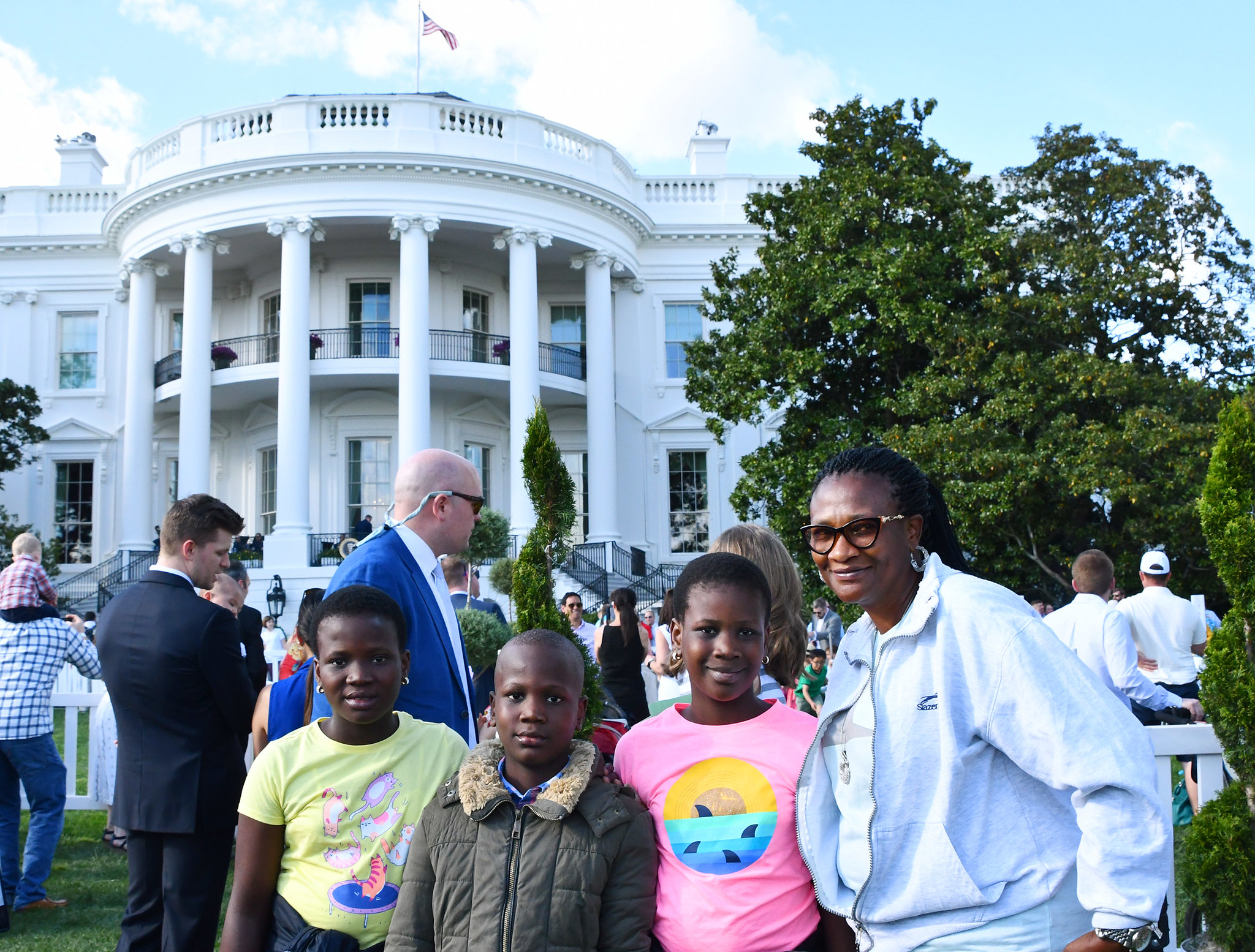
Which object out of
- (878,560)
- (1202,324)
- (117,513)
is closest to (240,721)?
(878,560)

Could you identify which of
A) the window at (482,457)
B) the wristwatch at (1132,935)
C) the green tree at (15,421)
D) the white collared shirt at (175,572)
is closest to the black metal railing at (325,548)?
the window at (482,457)

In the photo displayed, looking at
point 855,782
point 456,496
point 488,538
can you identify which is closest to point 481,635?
point 456,496

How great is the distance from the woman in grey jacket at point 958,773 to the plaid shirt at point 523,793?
65 cm

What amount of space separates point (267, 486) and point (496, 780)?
24.3 metres

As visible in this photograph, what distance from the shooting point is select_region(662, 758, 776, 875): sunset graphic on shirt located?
256cm

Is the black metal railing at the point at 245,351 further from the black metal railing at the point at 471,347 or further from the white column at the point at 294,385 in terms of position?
the black metal railing at the point at 471,347

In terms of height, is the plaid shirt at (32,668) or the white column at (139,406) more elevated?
the white column at (139,406)

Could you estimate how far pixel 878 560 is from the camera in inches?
90.6

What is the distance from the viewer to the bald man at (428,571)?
368 centimetres

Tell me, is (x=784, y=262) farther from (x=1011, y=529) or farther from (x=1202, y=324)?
(x=1202, y=324)

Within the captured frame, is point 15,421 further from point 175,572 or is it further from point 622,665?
point 175,572

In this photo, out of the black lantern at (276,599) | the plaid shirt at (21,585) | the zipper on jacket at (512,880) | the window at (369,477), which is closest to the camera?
the zipper on jacket at (512,880)

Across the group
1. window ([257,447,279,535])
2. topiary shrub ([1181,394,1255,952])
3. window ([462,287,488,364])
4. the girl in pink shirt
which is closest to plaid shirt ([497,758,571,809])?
the girl in pink shirt

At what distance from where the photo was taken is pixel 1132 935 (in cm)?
190
